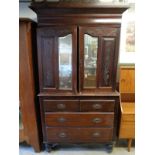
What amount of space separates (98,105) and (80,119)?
298 millimetres

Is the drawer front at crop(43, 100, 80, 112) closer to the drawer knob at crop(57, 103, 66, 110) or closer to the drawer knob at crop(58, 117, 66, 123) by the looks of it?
the drawer knob at crop(57, 103, 66, 110)

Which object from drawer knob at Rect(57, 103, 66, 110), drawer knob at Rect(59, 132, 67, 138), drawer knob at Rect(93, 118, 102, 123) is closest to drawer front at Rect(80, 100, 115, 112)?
drawer knob at Rect(93, 118, 102, 123)

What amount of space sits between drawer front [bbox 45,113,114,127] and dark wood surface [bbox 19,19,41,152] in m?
0.22

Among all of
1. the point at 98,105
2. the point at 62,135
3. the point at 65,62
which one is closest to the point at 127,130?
the point at 98,105

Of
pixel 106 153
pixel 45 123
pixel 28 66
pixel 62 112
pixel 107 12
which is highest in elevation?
pixel 107 12

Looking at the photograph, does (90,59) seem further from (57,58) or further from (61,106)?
(61,106)

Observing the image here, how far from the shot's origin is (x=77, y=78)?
2.22m

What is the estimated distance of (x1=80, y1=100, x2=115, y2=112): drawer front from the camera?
2.24 m

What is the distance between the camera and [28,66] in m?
2.13

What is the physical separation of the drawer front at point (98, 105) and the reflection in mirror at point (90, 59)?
0.22 meters

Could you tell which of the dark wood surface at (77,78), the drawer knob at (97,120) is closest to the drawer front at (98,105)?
the dark wood surface at (77,78)

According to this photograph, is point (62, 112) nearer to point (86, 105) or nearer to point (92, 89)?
point (86, 105)

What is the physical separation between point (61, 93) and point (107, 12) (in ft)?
3.68
